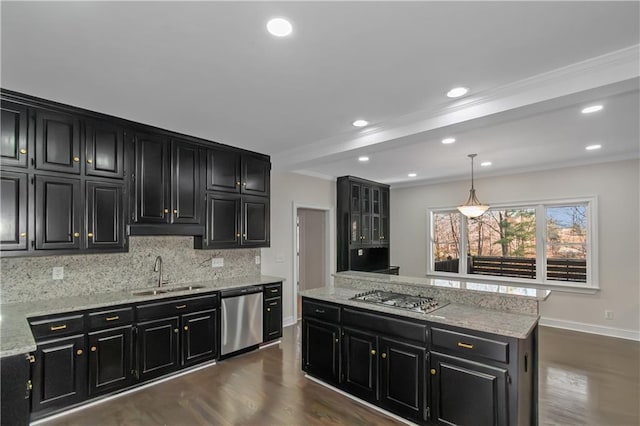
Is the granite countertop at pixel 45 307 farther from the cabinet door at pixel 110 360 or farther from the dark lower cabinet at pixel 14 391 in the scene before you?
the cabinet door at pixel 110 360

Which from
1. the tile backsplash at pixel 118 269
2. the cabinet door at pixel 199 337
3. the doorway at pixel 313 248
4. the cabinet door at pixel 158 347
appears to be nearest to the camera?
the tile backsplash at pixel 118 269

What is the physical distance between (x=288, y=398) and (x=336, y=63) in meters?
2.95

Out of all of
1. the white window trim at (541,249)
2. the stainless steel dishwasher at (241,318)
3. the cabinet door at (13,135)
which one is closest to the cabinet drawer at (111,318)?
the stainless steel dishwasher at (241,318)

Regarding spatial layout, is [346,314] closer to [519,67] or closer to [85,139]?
[519,67]

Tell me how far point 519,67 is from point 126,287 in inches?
167

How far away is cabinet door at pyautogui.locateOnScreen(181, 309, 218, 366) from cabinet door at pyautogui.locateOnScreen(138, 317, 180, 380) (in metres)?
0.10

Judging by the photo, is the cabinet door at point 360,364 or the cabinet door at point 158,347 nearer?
the cabinet door at point 360,364

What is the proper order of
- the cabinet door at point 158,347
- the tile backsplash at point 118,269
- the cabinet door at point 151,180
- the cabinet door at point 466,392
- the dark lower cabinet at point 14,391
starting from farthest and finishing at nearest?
the cabinet door at point 151,180 → the cabinet door at point 158,347 → the tile backsplash at point 118,269 → the cabinet door at point 466,392 → the dark lower cabinet at point 14,391

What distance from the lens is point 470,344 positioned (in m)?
2.33

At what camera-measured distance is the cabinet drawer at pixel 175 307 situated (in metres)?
3.25

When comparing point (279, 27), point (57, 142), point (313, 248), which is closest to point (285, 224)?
point (313, 248)

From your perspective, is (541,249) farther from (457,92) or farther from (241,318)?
(241,318)

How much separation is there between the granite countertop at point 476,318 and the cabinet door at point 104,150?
2.65 m

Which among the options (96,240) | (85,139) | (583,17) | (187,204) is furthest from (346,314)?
(85,139)
